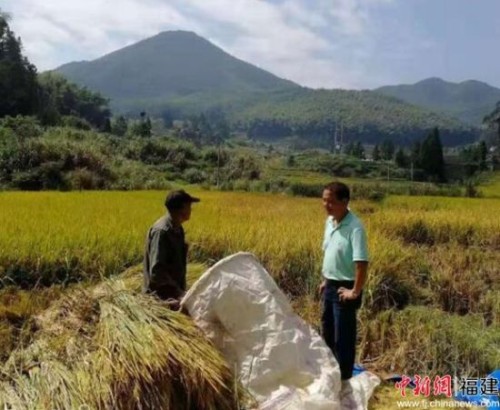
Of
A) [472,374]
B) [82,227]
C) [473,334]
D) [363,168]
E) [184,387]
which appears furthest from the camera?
[363,168]

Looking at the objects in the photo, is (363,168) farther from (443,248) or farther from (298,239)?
(298,239)

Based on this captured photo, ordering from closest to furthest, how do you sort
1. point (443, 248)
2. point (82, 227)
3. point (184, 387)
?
point (184, 387)
point (82, 227)
point (443, 248)

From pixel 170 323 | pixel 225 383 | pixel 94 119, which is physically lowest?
pixel 225 383

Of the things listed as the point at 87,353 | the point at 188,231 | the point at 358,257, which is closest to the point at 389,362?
the point at 358,257

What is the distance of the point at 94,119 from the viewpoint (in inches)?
2243

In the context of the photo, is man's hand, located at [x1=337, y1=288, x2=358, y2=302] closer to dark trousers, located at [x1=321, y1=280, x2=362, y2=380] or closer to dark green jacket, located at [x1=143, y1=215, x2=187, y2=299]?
dark trousers, located at [x1=321, y1=280, x2=362, y2=380]

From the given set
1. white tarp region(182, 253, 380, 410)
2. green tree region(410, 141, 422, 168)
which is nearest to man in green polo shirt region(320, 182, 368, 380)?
white tarp region(182, 253, 380, 410)

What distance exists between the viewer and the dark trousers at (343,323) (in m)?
3.57

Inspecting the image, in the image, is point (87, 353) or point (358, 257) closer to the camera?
point (87, 353)

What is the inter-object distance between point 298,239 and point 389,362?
251 cm

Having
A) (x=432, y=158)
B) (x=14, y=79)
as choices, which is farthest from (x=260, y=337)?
(x=432, y=158)

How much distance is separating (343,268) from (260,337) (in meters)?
0.69

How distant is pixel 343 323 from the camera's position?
3584mm

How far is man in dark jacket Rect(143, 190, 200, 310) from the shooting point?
10.8 feet
